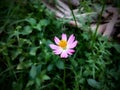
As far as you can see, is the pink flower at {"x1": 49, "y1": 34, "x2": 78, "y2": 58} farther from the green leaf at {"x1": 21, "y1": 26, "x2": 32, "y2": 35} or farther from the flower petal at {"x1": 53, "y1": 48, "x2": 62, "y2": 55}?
the green leaf at {"x1": 21, "y1": 26, "x2": 32, "y2": 35}

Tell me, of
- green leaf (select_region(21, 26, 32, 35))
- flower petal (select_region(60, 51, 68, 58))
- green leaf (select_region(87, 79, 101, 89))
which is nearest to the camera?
flower petal (select_region(60, 51, 68, 58))

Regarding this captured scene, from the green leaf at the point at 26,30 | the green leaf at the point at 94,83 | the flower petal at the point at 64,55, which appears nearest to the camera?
the flower petal at the point at 64,55

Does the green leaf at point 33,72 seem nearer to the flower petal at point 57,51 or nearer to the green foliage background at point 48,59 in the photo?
the green foliage background at point 48,59

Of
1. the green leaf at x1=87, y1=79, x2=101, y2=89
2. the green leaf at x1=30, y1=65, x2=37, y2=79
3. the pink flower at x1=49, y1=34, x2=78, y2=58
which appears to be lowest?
the green leaf at x1=87, y1=79, x2=101, y2=89

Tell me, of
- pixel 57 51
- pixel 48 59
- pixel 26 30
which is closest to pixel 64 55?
pixel 57 51

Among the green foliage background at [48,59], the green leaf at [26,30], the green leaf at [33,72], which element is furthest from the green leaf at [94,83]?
the green leaf at [26,30]

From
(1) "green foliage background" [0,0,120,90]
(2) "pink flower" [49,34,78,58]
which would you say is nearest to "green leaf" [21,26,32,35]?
(1) "green foliage background" [0,0,120,90]

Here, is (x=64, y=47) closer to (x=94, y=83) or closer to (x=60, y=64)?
(x=60, y=64)

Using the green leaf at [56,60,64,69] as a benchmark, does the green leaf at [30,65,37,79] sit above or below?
below

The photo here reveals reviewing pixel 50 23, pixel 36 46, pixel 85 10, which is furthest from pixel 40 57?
pixel 85 10
